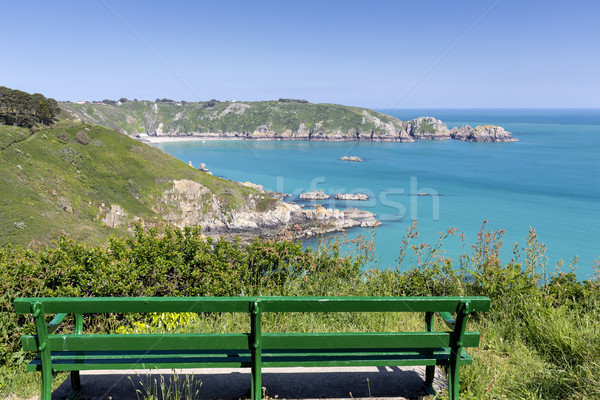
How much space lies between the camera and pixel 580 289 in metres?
5.05

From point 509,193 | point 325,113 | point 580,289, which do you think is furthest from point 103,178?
point 325,113

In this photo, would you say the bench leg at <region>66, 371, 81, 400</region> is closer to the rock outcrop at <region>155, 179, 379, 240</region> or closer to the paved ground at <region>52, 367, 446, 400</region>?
the paved ground at <region>52, 367, 446, 400</region>

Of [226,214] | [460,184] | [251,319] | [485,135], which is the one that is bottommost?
[226,214]

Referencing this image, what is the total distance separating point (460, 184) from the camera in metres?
80.3

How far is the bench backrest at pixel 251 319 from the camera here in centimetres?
257

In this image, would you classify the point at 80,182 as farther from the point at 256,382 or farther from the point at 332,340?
the point at 332,340

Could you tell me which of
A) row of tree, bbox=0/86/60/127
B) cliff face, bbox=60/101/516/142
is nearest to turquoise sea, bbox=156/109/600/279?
cliff face, bbox=60/101/516/142

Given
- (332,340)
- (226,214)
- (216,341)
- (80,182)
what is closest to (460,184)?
(226,214)

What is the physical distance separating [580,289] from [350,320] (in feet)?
10.6

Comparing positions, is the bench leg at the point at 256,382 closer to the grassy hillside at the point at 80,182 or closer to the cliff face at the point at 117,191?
the grassy hillside at the point at 80,182

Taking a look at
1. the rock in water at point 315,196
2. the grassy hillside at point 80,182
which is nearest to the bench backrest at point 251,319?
the grassy hillside at point 80,182

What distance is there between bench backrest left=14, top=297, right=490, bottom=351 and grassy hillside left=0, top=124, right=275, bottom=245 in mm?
30077

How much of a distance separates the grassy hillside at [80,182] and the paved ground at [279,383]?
29472 mm

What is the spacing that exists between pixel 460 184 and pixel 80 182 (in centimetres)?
7121
